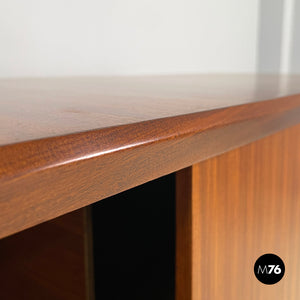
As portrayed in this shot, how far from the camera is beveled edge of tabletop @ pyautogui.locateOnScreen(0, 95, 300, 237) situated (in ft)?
0.49

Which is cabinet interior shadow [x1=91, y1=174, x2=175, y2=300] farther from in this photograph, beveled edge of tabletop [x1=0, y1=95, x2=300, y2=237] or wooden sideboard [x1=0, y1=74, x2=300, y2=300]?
beveled edge of tabletop [x1=0, y1=95, x2=300, y2=237]

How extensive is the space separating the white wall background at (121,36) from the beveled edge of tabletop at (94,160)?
550 millimetres

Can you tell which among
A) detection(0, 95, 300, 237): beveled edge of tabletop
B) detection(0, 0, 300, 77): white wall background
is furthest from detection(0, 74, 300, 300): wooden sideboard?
detection(0, 0, 300, 77): white wall background

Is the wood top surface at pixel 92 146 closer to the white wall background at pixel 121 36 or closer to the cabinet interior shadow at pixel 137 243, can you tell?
the cabinet interior shadow at pixel 137 243

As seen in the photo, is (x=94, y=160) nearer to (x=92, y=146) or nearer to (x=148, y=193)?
(x=92, y=146)

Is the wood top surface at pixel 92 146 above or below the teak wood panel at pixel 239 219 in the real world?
above

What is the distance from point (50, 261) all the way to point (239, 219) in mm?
285

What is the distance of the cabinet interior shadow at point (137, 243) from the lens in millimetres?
402

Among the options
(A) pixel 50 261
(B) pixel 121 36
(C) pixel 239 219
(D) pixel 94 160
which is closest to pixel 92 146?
(D) pixel 94 160

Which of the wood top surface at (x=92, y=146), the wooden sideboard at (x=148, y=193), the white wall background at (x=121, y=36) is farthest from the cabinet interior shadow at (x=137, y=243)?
the white wall background at (x=121, y=36)

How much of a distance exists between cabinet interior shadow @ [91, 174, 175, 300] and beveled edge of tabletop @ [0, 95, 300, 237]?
131mm

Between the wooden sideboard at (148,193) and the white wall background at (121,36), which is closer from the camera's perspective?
the wooden sideboard at (148,193)

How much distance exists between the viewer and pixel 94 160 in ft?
0.59

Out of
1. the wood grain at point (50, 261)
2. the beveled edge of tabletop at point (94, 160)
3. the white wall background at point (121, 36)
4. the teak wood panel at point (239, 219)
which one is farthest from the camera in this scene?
the white wall background at point (121, 36)
